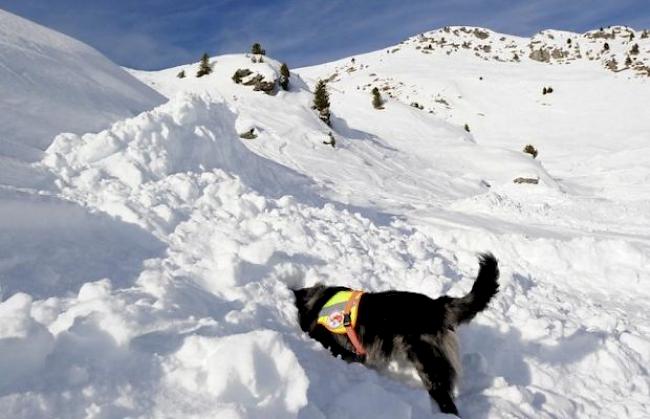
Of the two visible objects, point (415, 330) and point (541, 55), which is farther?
point (541, 55)

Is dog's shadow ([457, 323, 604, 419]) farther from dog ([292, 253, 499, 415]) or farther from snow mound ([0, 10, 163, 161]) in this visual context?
snow mound ([0, 10, 163, 161])

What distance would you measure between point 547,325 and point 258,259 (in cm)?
314

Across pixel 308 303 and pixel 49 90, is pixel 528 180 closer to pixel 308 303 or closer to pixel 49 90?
pixel 308 303

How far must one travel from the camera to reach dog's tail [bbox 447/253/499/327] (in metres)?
3.69

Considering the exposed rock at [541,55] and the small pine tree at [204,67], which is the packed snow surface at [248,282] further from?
the exposed rock at [541,55]

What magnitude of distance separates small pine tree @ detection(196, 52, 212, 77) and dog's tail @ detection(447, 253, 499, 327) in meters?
25.0

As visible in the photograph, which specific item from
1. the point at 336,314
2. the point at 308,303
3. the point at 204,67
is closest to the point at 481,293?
the point at 336,314

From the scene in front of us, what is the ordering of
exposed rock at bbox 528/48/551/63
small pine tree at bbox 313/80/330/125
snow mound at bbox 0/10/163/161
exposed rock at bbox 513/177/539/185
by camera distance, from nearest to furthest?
snow mound at bbox 0/10/163/161 → exposed rock at bbox 513/177/539/185 → small pine tree at bbox 313/80/330/125 → exposed rock at bbox 528/48/551/63

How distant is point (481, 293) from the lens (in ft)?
12.1

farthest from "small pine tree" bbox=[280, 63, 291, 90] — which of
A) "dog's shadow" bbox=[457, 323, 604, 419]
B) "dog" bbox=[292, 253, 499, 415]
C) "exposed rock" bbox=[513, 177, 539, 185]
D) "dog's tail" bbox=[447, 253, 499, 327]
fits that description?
"dog's tail" bbox=[447, 253, 499, 327]

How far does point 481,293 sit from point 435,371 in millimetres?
698

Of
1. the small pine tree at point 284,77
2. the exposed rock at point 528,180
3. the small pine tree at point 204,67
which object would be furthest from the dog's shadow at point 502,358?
the small pine tree at point 204,67

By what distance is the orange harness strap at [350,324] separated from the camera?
3.95 meters

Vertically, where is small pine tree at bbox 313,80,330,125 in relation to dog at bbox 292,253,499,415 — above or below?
above
